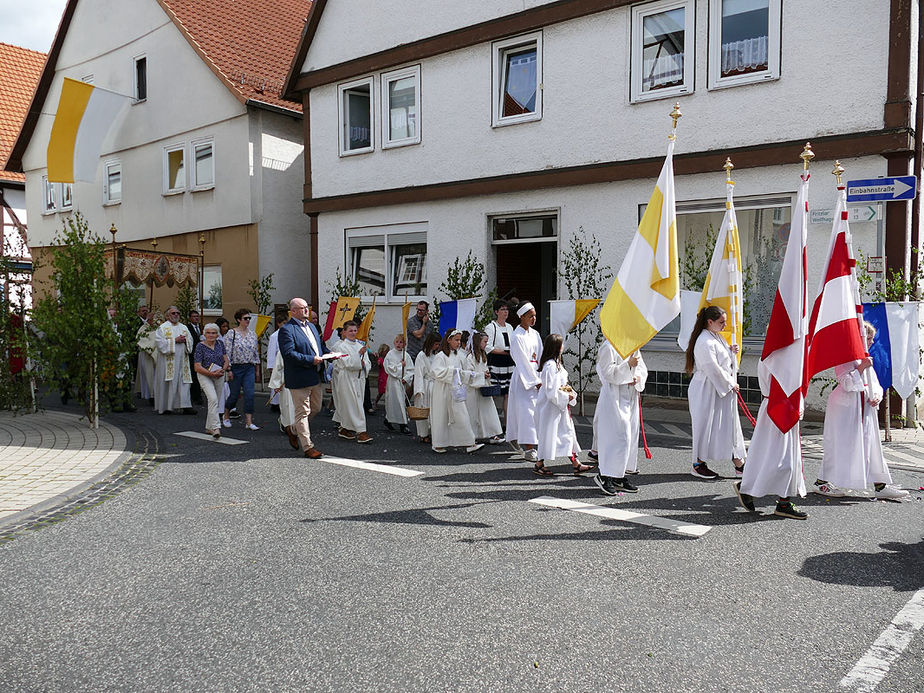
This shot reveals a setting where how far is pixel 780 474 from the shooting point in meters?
6.42

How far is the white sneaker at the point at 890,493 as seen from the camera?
7059mm

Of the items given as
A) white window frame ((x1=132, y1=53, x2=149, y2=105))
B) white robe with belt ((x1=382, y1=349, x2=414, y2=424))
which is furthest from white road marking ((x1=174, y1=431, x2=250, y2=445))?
white window frame ((x1=132, y1=53, x2=149, y2=105))

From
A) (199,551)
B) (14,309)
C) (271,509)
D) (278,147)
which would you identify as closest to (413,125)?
(278,147)

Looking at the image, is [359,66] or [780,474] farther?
[359,66]

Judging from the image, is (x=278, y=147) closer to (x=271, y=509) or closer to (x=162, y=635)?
(x=271, y=509)

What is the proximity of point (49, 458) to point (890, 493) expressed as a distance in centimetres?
884

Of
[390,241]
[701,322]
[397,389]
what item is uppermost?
[390,241]

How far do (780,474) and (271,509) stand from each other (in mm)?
4202

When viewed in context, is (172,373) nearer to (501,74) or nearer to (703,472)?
(501,74)

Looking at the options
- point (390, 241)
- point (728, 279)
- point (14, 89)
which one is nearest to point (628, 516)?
point (728, 279)

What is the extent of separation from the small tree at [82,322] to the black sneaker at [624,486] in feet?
25.9

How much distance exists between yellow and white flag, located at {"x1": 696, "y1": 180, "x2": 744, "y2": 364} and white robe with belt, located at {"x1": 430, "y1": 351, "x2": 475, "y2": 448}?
307cm

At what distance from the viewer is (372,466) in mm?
8852

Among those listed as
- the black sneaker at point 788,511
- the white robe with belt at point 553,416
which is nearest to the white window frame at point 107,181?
the white robe with belt at point 553,416
